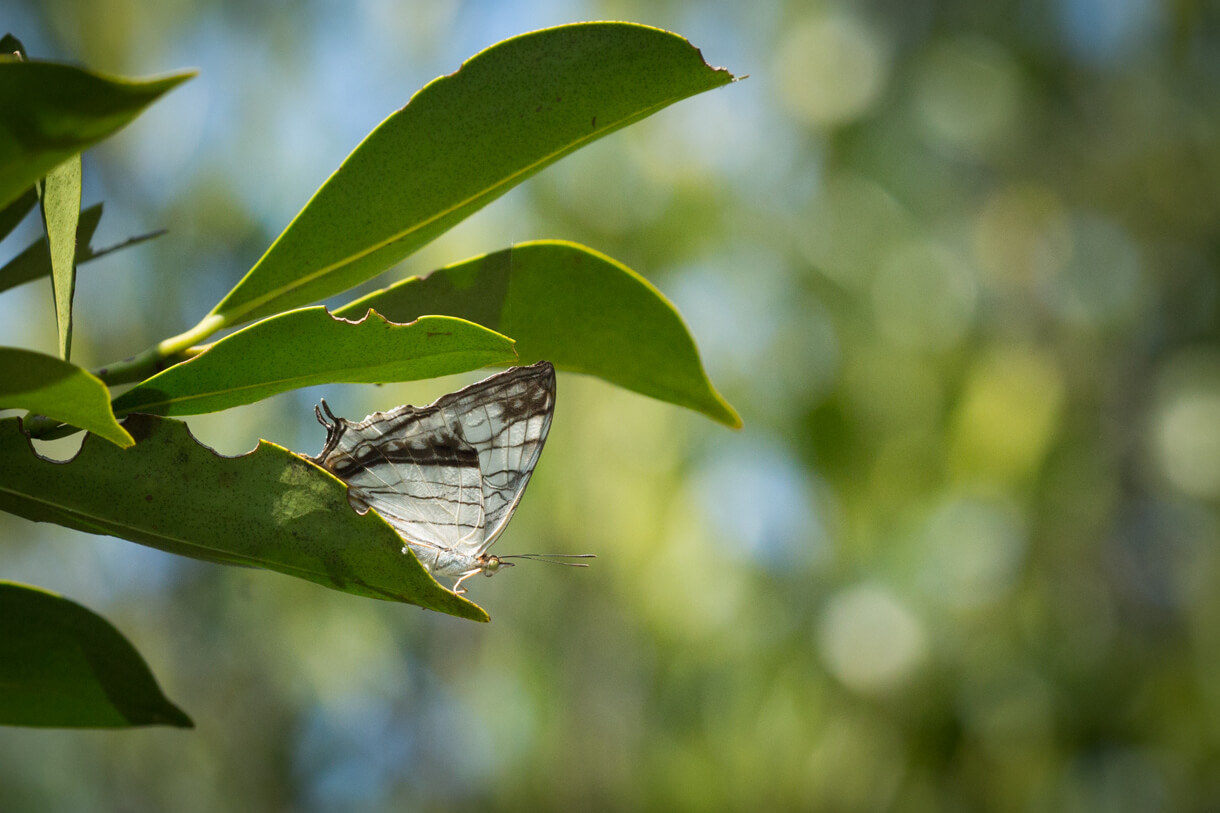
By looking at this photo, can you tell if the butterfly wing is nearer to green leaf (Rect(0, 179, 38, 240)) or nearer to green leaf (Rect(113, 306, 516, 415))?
green leaf (Rect(113, 306, 516, 415))

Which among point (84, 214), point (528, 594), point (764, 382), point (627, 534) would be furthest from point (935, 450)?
point (84, 214)

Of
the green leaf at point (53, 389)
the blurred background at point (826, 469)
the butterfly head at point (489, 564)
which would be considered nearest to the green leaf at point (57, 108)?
the green leaf at point (53, 389)

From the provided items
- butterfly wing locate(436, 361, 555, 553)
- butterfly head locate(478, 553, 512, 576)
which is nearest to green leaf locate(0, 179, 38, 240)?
butterfly wing locate(436, 361, 555, 553)

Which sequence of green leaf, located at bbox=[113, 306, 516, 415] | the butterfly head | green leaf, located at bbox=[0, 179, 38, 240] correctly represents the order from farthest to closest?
the butterfly head → green leaf, located at bbox=[0, 179, 38, 240] → green leaf, located at bbox=[113, 306, 516, 415]


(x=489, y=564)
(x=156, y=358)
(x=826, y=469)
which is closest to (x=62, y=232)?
(x=156, y=358)

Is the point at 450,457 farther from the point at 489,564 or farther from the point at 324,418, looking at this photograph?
the point at 489,564

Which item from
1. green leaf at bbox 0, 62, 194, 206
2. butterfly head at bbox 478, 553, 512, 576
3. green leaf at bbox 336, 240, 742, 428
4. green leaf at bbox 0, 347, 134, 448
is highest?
green leaf at bbox 336, 240, 742, 428
